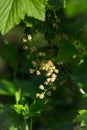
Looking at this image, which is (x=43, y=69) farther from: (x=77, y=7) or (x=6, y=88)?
(x=6, y=88)

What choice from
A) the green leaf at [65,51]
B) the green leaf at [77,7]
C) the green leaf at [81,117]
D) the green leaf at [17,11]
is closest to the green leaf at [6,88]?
the green leaf at [65,51]

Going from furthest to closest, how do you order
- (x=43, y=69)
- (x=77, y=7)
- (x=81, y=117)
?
(x=43, y=69) → (x=81, y=117) → (x=77, y=7)

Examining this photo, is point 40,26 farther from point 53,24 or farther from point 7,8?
point 7,8

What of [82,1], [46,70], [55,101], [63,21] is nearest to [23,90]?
[55,101]

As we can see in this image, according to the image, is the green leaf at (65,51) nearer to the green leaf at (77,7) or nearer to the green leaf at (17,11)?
the green leaf at (17,11)

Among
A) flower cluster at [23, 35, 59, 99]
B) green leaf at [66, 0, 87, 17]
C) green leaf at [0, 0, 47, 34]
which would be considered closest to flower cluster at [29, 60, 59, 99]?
flower cluster at [23, 35, 59, 99]

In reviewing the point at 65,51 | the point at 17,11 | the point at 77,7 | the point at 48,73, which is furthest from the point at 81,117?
the point at 77,7

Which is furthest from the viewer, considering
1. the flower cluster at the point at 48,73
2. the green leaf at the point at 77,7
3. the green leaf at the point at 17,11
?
the flower cluster at the point at 48,73

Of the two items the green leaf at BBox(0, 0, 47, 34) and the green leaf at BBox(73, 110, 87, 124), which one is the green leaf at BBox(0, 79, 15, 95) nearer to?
the green leaf at BBox(0, 0, 47, 34)
